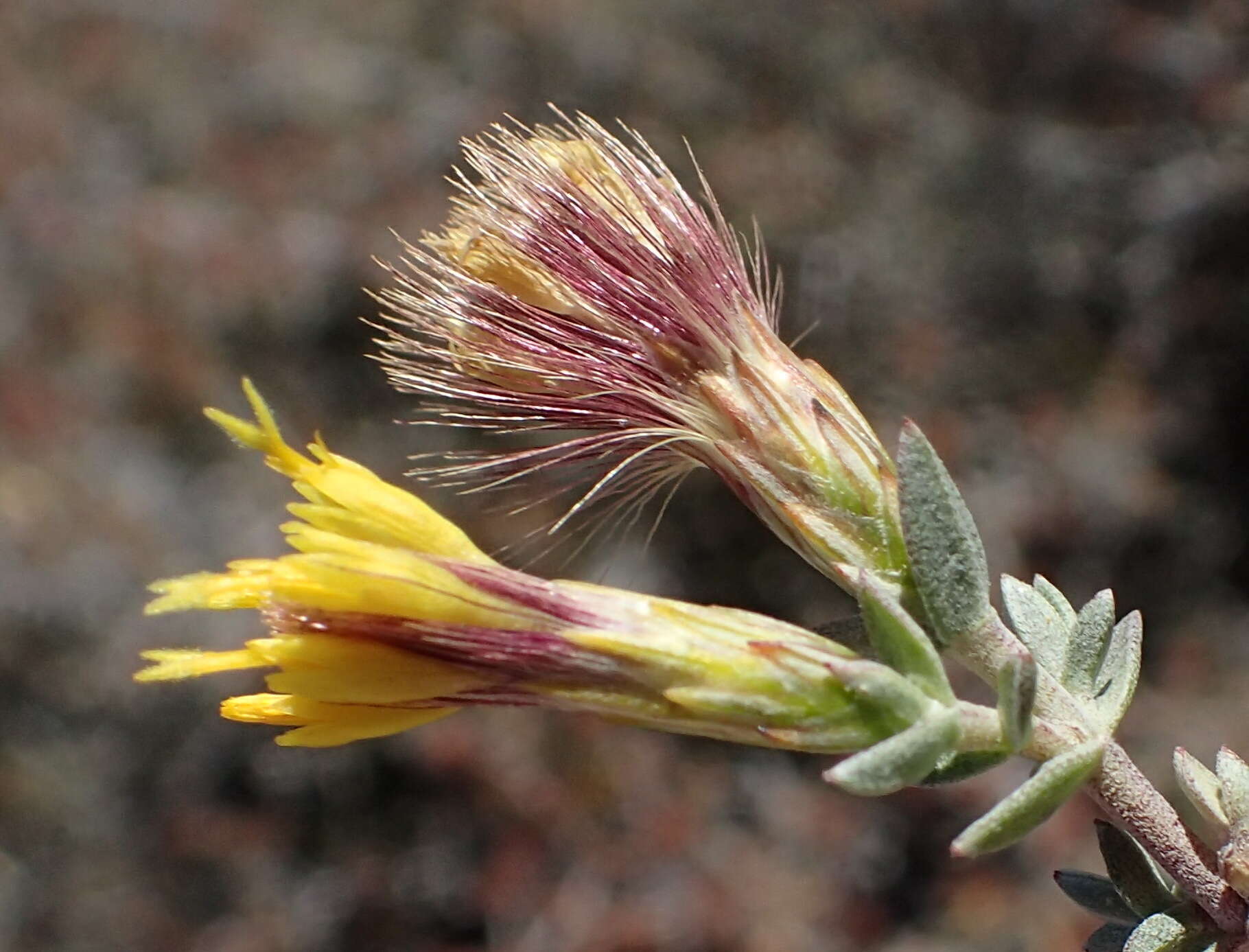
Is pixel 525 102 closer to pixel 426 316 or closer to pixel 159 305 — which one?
pixel 159 305

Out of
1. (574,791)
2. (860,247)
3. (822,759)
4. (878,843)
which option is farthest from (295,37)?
(878,843)

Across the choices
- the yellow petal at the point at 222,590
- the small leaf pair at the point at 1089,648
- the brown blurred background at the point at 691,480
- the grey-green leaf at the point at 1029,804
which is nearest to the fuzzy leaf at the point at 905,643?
the grey-green leaf at the point at 1029,804

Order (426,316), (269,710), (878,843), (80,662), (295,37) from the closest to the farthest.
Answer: (269,710)
(426,316)
(878,843)
(80,662)
(295,37)

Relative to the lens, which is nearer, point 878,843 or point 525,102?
point 878,843

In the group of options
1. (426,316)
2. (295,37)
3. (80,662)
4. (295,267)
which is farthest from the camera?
(295,37)

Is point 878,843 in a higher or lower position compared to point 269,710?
lower

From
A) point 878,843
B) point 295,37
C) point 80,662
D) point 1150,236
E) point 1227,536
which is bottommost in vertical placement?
point 80,662

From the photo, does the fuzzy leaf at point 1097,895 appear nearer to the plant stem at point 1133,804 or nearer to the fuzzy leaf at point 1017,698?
the plant stem at point 1133,804
